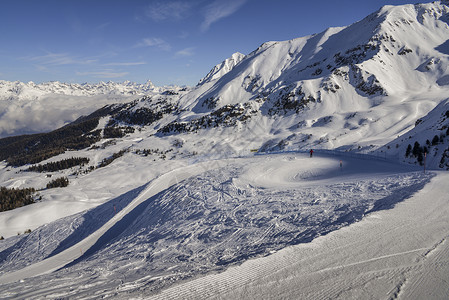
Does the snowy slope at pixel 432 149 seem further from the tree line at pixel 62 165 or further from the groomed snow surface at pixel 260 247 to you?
the tree line at pixel 62 165

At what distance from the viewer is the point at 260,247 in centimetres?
903

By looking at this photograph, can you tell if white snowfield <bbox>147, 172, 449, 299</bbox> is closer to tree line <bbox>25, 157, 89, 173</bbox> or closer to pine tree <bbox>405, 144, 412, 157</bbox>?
pine tree <bbox>405, 144, 412, 157</bbox>

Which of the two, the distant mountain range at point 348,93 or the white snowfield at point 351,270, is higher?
the distant mountain range at point 348,93

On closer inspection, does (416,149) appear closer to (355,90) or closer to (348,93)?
(348,93)

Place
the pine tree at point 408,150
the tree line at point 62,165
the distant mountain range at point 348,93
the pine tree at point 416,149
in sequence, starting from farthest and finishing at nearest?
the tree line at point 62,165
the distant mountain range at point 348,93
the pine tree at point 408,150
the pine tree at point 416,149

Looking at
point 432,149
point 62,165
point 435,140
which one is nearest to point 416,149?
point 432,149

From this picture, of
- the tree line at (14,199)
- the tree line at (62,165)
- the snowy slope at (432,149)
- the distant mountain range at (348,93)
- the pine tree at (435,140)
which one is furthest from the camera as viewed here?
the tree line at (62,165)

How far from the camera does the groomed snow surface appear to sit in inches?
244

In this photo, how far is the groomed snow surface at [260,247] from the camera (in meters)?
6.21

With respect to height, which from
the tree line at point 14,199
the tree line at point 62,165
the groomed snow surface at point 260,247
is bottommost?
the groomed snow surface at point 260,247

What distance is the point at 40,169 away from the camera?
104 metres

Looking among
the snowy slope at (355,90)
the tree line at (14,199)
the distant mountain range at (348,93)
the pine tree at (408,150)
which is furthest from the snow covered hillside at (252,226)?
the distant mountain range at (348,93)

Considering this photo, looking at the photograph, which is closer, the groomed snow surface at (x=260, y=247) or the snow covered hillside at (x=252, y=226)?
the groomed snow surface at (x=260, y=247)

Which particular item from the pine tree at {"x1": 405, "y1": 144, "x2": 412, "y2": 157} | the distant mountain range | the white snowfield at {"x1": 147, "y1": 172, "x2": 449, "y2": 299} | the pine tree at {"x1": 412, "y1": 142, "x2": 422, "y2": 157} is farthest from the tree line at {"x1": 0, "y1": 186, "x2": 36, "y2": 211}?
the pine tree at {"x1": 412, "y1": 142, "x2": 422, "y2": 157}
